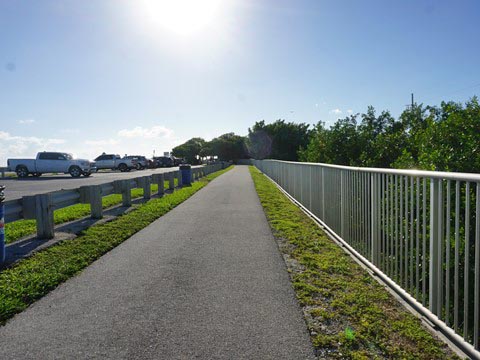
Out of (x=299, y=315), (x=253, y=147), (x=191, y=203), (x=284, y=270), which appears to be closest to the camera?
(x=299, y=315)

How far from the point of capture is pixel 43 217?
21.6 feet

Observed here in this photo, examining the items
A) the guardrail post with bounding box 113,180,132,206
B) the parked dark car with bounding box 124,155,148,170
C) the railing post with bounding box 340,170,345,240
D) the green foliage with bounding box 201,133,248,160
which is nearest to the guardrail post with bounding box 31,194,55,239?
the guardrail post with bounding box 113,180,132,206

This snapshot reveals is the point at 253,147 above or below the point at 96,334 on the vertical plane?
above

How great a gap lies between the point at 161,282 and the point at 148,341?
1.46 m

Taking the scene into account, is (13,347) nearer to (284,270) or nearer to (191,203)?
(284,270)

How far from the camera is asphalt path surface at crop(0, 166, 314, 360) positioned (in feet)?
9.41

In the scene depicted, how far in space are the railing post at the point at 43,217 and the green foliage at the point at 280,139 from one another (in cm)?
6213

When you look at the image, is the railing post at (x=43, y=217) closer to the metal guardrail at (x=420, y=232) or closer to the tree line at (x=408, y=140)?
the metal guardrail at (x=420, y=232)

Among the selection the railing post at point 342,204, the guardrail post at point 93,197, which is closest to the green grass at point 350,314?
the railing post at point 342,204

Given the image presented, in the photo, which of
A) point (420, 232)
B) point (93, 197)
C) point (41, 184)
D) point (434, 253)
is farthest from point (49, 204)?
point (41, 184)

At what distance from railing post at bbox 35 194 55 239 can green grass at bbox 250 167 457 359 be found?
170 inches

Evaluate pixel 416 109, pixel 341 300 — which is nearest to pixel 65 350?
pixel 341 300

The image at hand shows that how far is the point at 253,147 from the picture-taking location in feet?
269

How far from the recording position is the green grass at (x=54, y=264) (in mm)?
3906
